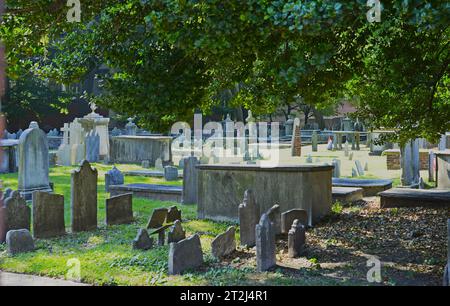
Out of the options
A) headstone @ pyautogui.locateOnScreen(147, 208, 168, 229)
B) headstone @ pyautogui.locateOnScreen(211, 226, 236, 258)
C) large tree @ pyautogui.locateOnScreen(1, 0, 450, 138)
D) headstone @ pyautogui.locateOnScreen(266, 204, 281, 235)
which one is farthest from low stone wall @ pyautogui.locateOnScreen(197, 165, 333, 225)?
headstone @ pyautogui.locateOnScreen(211, 226, 236, 258)

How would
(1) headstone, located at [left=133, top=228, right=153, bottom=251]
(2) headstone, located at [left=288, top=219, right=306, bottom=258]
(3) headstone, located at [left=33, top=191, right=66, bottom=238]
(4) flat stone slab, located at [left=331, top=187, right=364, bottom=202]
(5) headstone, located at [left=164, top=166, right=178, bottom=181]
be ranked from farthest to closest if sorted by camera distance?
1. (5) headstone, located at [left=164, top=166, right=178, bottom=181]
2. (4) flat stone slab, located at [left=331, top=187, right=364, bottom=202]
3. (3) headstone, located at [left=33, top=191, right=66, bottom=238]
4. (1) headstone, located at [left=133, top=228, right=153, bottom=251]
5. (2) headstone, located at [left=288, top=219, right=306, bottom=258]

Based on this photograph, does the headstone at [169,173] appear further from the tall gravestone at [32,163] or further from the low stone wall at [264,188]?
the low stone wall at [264,188]

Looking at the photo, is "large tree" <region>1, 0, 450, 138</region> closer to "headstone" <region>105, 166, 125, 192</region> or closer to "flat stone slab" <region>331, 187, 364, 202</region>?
"flat stone slab" <region>331, 187, 364, 202</region>

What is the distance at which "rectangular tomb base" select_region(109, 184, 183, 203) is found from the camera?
14.5 meters

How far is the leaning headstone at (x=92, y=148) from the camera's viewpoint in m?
25.7

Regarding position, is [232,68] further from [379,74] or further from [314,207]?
[314,207]

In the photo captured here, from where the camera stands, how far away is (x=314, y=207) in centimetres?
1086

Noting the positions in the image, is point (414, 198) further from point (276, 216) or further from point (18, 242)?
point (18, 242)

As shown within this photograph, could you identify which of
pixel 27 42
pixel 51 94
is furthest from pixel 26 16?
pixel 51 94

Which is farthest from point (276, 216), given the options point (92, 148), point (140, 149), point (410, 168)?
point (92, 148)

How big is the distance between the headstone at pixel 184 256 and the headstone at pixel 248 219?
1461 mm

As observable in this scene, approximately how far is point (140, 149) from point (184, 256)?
18.9 meters

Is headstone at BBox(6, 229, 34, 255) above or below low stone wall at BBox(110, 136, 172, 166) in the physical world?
below

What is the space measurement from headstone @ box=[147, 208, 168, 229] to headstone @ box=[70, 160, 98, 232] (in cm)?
117
